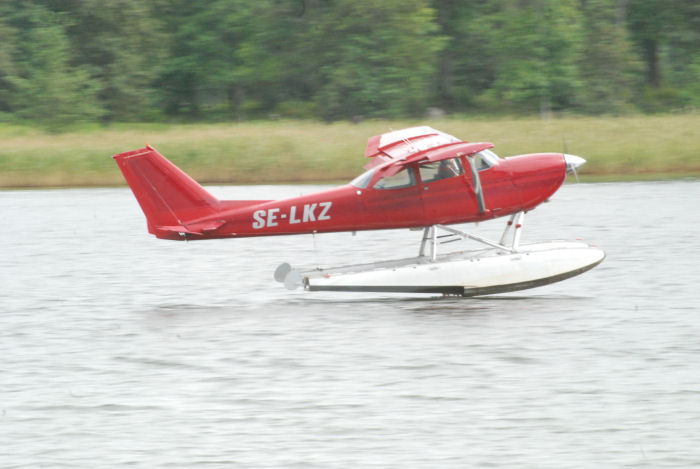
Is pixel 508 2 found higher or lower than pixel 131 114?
higher

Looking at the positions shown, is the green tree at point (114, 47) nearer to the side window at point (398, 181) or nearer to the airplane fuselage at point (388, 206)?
the airplane fuselage at point (388, 206)

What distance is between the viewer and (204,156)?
1256 inches

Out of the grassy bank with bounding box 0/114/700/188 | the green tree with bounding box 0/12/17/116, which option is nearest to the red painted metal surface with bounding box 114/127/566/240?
the grassy bank with bounding box 0/114/700/188

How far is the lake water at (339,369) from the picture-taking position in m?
8.39

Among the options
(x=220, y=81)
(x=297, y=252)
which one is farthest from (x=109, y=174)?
(x=220, y=81)

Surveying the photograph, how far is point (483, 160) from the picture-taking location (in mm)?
13406

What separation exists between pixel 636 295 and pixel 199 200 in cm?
645

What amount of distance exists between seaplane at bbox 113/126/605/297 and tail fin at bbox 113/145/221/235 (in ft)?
0.05

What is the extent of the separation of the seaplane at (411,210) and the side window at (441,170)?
0.05 ft

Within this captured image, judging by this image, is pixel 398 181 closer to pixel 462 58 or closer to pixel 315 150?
pixel 315 150

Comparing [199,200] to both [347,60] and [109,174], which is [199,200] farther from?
[347,60]

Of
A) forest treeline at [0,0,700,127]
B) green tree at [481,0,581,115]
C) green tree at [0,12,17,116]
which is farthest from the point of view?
green tree at [0,12,17,116]

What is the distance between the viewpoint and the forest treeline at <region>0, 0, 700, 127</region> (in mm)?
46656

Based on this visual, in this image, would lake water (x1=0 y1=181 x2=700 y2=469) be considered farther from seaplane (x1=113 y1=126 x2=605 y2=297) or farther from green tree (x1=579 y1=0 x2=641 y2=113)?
green tree (x1=579 y1=0 x2=641 y2=113)
